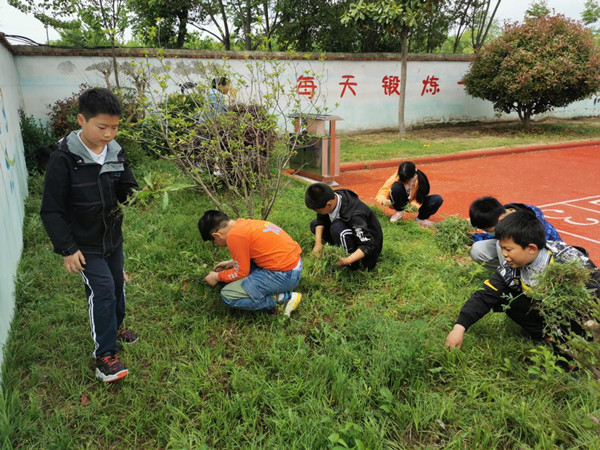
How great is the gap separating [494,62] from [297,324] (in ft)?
38.6

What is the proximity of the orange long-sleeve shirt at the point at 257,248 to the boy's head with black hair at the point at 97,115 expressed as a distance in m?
0.92

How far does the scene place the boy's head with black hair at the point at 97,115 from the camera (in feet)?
6.84

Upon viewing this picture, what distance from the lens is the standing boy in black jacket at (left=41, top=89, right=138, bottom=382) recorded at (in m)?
2.10

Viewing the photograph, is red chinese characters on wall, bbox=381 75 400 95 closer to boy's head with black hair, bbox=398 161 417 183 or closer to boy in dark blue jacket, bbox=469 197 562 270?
boy's head with black hair, bbox=398 161 417 183

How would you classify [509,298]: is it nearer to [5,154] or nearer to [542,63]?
[5,154]

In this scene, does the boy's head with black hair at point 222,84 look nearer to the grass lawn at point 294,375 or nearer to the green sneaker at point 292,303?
the grass lawn at point 294,375

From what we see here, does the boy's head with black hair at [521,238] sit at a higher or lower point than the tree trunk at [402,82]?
lower

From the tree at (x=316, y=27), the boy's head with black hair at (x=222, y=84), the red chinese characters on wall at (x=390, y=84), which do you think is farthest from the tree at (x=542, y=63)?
the boy's head with black hair at (x=222, y=84)

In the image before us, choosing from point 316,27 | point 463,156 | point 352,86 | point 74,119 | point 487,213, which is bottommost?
point 463,156

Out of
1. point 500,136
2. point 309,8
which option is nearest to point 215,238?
point 500,136

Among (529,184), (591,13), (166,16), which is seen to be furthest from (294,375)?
(591,13)

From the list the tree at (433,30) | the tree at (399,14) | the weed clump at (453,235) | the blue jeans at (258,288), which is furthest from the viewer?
the tree at (433,30)

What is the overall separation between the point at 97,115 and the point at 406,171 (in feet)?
10.9

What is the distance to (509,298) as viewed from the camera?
2377mm
